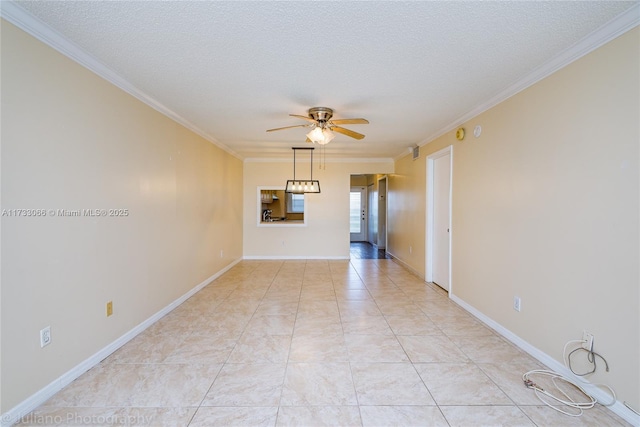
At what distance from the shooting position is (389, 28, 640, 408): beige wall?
164cm

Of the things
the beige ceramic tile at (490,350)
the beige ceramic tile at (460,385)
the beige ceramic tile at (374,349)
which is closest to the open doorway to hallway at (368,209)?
the beige ceramic tile at (490,350)

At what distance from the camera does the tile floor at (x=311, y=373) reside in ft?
5.49

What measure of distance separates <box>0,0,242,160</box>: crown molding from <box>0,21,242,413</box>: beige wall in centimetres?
4

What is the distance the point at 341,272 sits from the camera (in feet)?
17.5

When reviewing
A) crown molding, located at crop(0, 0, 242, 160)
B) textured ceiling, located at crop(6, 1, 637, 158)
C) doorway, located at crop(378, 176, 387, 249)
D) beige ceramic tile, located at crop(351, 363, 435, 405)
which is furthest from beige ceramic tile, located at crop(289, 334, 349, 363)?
doorway, located at crop(378, 176, 387, 249)

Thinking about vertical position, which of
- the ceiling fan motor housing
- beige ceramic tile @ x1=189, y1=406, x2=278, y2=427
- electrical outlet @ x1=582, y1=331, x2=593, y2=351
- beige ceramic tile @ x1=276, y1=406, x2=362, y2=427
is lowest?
beige ceramic tile @ x1=189, y1=406, x2=278, y2=427

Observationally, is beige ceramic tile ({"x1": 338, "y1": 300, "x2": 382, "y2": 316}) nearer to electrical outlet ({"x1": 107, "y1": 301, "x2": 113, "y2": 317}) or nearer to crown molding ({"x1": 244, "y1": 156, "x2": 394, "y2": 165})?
electrical outlet ({"x1": 107, "y1": 301, "x2": 113, "y2": 317})

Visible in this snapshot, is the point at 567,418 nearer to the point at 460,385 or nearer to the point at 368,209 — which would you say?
the point at 460,385

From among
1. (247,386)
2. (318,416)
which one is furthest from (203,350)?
(318,416)

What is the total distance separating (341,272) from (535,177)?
11.8 feet

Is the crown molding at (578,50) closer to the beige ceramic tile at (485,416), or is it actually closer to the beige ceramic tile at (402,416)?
the beige ceramic tile at (485,416)

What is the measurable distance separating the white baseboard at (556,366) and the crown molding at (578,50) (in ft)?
7.04

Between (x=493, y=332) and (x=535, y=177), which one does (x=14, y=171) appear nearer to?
(x=535, y=177)

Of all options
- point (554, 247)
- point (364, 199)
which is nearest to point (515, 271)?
point (554, 247)
